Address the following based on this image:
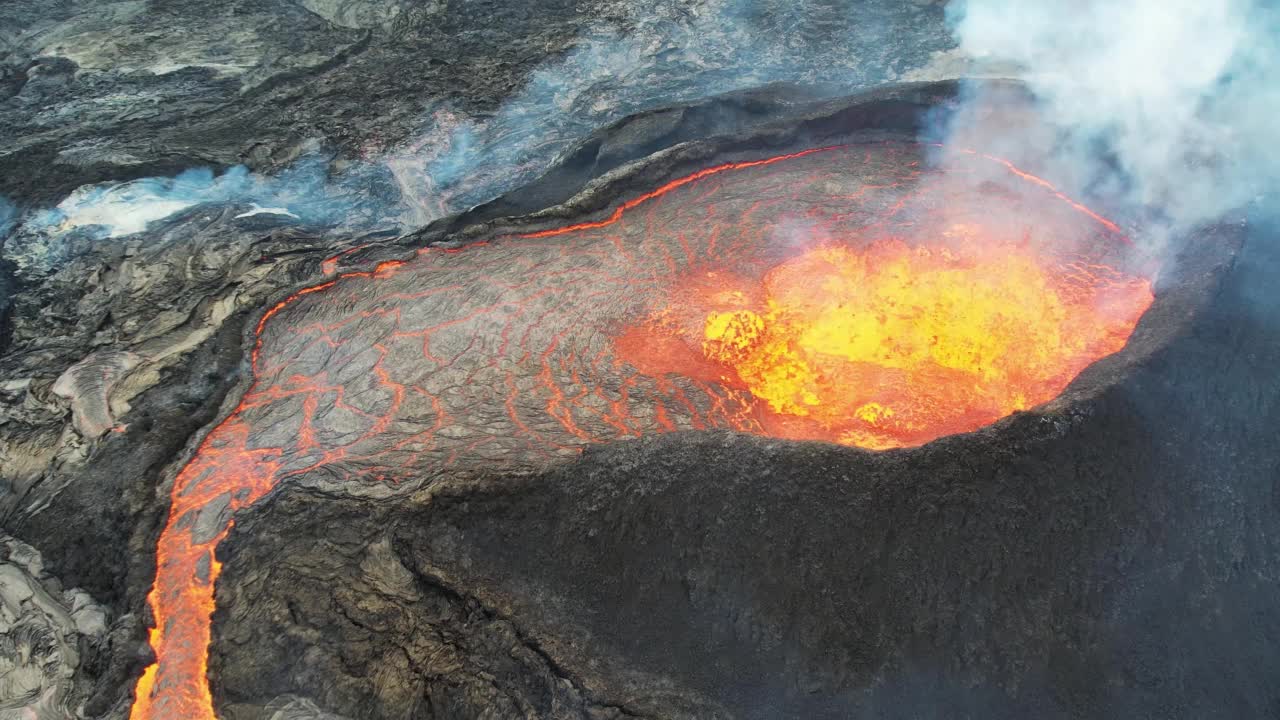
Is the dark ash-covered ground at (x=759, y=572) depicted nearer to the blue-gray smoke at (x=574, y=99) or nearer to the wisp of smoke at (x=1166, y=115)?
the wisp of smoke at (x=1166, y=115)

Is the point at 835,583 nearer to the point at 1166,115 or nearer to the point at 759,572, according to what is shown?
the point at 759,572

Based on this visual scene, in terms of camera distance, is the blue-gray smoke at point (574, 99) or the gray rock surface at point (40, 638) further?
the blue-gray smoke at point (574, 99)

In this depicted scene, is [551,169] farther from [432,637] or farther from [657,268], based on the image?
[432,637]

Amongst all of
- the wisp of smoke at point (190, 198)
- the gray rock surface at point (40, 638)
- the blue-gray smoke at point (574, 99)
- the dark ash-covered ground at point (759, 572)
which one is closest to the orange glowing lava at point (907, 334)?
the dark ash-covered ground at point (759, 572)

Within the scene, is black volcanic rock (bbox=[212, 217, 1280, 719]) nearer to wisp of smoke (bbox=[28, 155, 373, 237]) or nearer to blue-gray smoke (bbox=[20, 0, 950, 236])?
blue-gray smoke (bbox=[20, 0, 950, 236])

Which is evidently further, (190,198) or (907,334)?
(190,198)

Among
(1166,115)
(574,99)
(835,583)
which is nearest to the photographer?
(835,583)

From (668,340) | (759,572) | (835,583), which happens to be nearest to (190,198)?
(668,340)

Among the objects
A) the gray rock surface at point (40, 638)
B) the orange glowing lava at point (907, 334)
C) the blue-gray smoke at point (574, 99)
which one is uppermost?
the blue-gray smoke at point (574, 99)

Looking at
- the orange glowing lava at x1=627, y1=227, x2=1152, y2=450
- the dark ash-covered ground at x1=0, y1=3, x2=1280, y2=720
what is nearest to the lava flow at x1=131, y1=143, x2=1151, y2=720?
the orange glowing lava at x1=627, y1=227, x2=1152, y2=450
